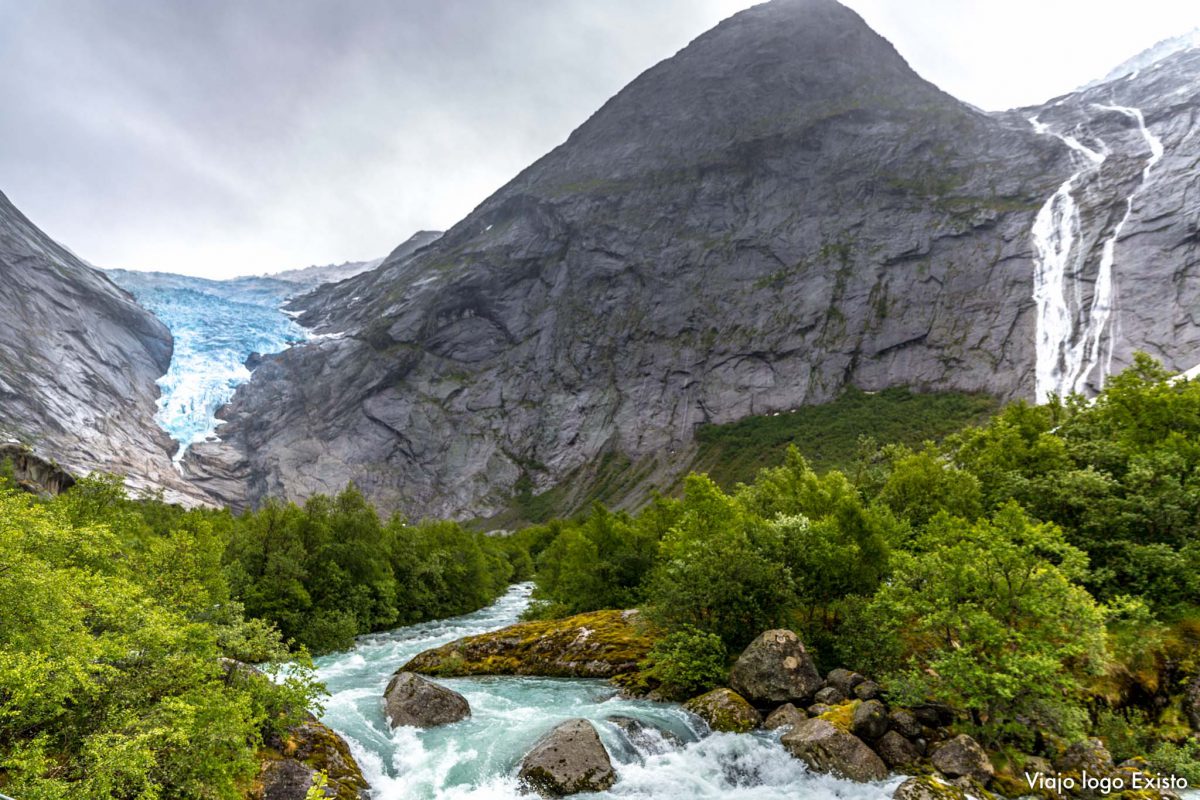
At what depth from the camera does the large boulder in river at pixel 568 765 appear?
1770 centimetres

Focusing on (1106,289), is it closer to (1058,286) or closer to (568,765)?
(1058,286)

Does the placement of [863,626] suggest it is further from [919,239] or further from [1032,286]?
[919,239]

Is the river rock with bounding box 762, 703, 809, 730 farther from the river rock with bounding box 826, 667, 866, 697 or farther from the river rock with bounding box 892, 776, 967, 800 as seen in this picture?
the river rock with bounding box 892, 776, 967, 800

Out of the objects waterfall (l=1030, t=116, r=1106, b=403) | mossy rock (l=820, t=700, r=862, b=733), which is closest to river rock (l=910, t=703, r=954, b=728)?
mossy rock (l=820, t=700, r=862, b=733)

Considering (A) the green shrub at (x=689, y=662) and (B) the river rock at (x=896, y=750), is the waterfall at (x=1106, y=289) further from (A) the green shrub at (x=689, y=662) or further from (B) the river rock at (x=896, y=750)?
(B) the river rock at (x=896, y=750)

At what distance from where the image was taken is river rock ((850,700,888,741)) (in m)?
19.0

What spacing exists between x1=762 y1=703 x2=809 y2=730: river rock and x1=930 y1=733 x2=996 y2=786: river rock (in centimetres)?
418

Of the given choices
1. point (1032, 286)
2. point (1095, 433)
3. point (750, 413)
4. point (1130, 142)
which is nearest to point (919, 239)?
point (1032, 286)

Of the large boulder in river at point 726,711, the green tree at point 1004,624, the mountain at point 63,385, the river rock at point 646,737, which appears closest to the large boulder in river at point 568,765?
the river rock at point 646,737

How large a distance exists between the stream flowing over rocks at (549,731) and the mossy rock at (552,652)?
9.77 ft

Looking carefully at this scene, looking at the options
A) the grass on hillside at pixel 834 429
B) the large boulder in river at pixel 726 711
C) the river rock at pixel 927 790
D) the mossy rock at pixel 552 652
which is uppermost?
the grass on hillside at pixel 834 429

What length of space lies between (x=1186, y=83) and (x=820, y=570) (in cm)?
23763

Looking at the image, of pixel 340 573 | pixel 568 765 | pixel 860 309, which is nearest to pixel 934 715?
pixel 568 765

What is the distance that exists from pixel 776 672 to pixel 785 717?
72.2 inches
